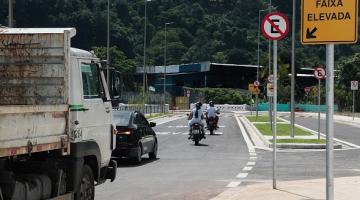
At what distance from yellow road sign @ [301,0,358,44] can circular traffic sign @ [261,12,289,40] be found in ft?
15.3

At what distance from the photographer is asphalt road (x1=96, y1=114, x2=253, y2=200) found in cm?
1245

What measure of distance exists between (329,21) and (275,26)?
4882mm

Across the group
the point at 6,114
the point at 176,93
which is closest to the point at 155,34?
the point at 176,93

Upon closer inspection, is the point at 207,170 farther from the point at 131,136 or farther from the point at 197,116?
→ the point at 197,116

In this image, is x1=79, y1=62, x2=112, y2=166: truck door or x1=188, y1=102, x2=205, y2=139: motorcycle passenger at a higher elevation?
x1=79, y1=62, x2=112, y2=166: truck door

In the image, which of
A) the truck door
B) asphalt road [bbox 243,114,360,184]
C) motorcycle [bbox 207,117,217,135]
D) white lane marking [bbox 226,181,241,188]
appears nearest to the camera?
the truck door

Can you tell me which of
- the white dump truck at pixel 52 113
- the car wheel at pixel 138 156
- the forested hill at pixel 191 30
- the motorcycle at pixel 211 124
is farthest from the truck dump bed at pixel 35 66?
the forested hill at pixel 191 30

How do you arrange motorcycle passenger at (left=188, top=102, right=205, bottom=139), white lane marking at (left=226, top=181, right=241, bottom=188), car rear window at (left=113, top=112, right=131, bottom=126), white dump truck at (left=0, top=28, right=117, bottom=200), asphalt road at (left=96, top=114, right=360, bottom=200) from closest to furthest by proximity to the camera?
white dump truck at (left=0, top=28, right=117, bottom=200) < asphalt road at (left=96, top=114, right=360, bottom=200) < white lane marking at (left=226, top=181, right=241, bottom=188) < car rear window at (left=113, top=112, right=131, bottom=126) < motorcycle passenger at (left=188, top=102, right=205, bottom=139)

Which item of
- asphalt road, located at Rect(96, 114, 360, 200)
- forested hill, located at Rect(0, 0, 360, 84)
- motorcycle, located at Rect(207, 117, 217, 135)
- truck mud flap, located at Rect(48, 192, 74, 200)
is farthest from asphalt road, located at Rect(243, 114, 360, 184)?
forested hill, located at Rect(0, 0, 360, 84)

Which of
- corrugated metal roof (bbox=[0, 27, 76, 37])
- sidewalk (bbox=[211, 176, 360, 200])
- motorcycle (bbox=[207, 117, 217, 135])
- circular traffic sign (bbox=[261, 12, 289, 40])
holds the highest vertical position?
circular traffic sign (bbox=[261, 12, 289, 40])

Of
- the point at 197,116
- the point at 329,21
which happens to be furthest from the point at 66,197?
the point at 197,116

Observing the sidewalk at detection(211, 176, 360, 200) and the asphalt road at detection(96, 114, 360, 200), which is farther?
Result: the asphalt road at detection(96, 114, 360, 200)

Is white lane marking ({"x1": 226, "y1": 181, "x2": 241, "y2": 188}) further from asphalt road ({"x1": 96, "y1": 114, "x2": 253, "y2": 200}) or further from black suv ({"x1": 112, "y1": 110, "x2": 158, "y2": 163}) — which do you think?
black suv ({"x1": 112, "y1": 110, "x2": 158, "y2": 163})

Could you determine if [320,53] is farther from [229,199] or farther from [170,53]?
[229,199]
